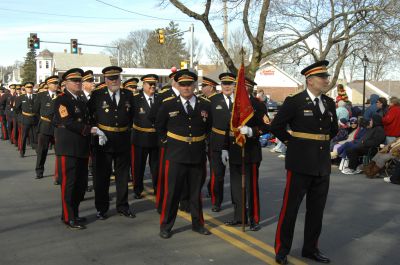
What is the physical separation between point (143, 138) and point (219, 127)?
5.77 ft

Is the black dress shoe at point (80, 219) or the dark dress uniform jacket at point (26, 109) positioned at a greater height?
the dark dress uniform jacket at point (26, 109)

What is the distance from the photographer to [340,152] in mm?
12633

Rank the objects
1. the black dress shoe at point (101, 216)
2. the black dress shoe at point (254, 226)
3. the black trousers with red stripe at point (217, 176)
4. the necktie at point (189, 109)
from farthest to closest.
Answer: the black trousers with red stripe at point (217, 176)
the black dress shoe at point (101, 216)
the black dress shoe at point (254, 226)
the necktie at point (189, 109)

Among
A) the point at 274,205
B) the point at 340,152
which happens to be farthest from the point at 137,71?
the point at 274,205

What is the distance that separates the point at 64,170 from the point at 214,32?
1397 cm

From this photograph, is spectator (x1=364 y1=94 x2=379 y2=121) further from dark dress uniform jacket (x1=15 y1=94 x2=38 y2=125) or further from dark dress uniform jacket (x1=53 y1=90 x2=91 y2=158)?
dark dress uniform jacket (x1=15 y1=94 x2=38 y2=125)

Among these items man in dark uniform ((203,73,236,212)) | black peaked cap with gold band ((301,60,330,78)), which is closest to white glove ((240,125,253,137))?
man in dark uniform ((203,73,236,212))

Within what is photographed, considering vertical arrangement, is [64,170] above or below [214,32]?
below

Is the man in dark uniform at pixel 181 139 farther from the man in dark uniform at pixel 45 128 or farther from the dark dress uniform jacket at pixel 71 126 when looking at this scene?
the man in dark uniform at pixel 45 128

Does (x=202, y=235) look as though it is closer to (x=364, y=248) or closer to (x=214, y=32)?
(x=364, y=248)

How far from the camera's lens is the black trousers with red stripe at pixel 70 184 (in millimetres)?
6832

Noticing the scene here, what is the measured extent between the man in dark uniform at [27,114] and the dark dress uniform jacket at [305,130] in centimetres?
977

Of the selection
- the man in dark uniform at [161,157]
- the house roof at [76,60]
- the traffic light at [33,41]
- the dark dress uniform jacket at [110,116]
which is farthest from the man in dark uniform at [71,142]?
the house roof at [76,60]

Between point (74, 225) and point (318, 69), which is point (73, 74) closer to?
point (74, 225)
